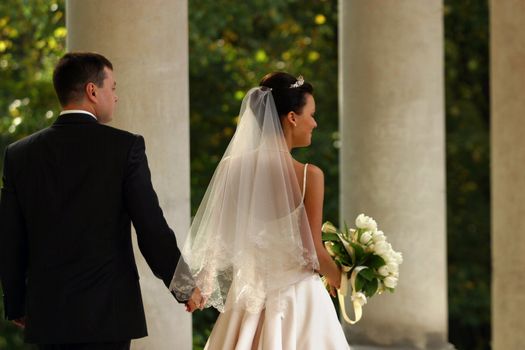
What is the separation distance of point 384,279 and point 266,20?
56.0 feet

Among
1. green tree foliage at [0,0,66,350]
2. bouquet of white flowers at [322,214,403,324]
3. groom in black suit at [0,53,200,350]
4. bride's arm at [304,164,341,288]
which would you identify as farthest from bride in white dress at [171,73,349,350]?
green tree foliage at [0,0,66,350]

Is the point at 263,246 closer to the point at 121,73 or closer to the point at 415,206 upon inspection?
the point at 121,73

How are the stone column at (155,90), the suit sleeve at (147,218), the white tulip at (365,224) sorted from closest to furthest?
the suit sleeve at (147,218)
the white tulip at (365,224)
the stone column at (155,90)

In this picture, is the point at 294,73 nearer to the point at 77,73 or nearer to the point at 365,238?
the point at 365,238

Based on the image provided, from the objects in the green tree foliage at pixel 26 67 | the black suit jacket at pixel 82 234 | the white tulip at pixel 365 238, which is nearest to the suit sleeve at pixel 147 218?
the black suit jacket at pixel 82 234

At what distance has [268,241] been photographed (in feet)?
28.7

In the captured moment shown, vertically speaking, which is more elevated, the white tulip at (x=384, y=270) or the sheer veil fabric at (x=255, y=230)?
the sheer veil fabric at (x=255, y=230)

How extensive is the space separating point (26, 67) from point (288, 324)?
16.7m

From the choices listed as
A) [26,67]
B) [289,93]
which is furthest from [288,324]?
[26,67]

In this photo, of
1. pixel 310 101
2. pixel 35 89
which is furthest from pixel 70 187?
pixel 35 89

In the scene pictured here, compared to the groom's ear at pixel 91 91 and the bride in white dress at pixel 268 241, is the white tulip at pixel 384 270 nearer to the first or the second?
the bride in white dress at pixel 268 241

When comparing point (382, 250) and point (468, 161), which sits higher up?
point (468, 161)
